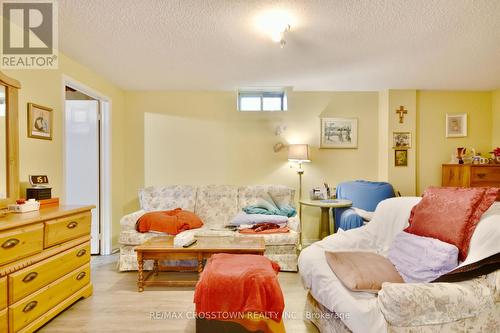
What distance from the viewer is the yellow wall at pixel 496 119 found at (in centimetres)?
420

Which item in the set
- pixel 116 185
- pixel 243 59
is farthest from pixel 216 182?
pixel 243 59

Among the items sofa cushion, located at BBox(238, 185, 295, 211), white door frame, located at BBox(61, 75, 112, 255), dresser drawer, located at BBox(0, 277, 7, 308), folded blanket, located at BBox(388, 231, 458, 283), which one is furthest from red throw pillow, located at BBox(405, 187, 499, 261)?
white door frame, located at BBox(61, 75, 112, 255)

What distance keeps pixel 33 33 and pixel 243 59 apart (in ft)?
6.32

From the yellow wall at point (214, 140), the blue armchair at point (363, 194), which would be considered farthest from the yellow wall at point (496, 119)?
the yellow wall at point (214, 140)

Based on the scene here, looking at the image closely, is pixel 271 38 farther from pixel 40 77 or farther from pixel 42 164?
pixel 42 164

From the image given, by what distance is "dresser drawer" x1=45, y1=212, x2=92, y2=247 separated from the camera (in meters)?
2.08

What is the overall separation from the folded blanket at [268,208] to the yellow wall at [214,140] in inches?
20.9

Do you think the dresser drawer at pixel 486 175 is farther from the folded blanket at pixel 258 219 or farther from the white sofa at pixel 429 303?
the folded blanket at pixel 258 219

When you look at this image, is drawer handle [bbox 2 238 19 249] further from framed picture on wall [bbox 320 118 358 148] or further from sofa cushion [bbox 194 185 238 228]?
framed picture on wall [bbox 320 118 358 148]

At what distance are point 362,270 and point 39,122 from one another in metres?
2.94

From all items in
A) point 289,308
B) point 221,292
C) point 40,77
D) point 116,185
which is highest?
point 40,77

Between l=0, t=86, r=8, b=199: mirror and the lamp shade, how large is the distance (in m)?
3.11

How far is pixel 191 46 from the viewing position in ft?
8.91

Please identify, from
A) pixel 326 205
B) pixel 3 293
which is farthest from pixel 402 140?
pixel 3 293
